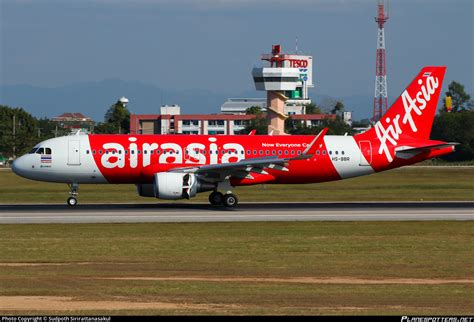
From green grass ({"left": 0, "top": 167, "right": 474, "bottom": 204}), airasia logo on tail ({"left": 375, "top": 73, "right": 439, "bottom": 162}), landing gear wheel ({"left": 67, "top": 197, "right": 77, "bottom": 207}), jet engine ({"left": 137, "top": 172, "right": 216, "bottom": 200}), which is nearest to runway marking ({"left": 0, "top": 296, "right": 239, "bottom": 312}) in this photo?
jet engine ({"left": 137, "top": 172, "right": 216, "bottom": 200})

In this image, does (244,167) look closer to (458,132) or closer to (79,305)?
(79,305)

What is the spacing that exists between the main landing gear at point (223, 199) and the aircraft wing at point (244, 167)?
3.52 feet

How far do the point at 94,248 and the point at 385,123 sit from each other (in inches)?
972

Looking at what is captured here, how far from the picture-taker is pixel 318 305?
19.9m

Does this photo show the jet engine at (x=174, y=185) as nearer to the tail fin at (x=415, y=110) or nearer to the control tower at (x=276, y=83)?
the tail fin at (x=415, y=110)

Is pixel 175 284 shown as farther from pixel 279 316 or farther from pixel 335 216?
pixel 335 216

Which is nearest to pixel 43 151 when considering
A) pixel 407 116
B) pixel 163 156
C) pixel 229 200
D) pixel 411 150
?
pixel 163 156

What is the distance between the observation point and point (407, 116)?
50.5 m

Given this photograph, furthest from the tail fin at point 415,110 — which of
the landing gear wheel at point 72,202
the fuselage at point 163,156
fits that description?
the landing gear wheel at point 72,202

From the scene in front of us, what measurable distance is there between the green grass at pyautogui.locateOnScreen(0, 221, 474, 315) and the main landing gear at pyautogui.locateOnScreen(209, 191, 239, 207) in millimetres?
9489

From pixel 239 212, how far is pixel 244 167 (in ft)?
8.90

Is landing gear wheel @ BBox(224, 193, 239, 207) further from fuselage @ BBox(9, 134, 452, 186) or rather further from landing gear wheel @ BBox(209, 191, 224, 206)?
fuselage @ BBox(9, 134, 452, 186)

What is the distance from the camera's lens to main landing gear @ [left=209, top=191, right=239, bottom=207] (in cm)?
4716

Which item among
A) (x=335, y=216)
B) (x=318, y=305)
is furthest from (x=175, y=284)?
(x=335, y=216)
